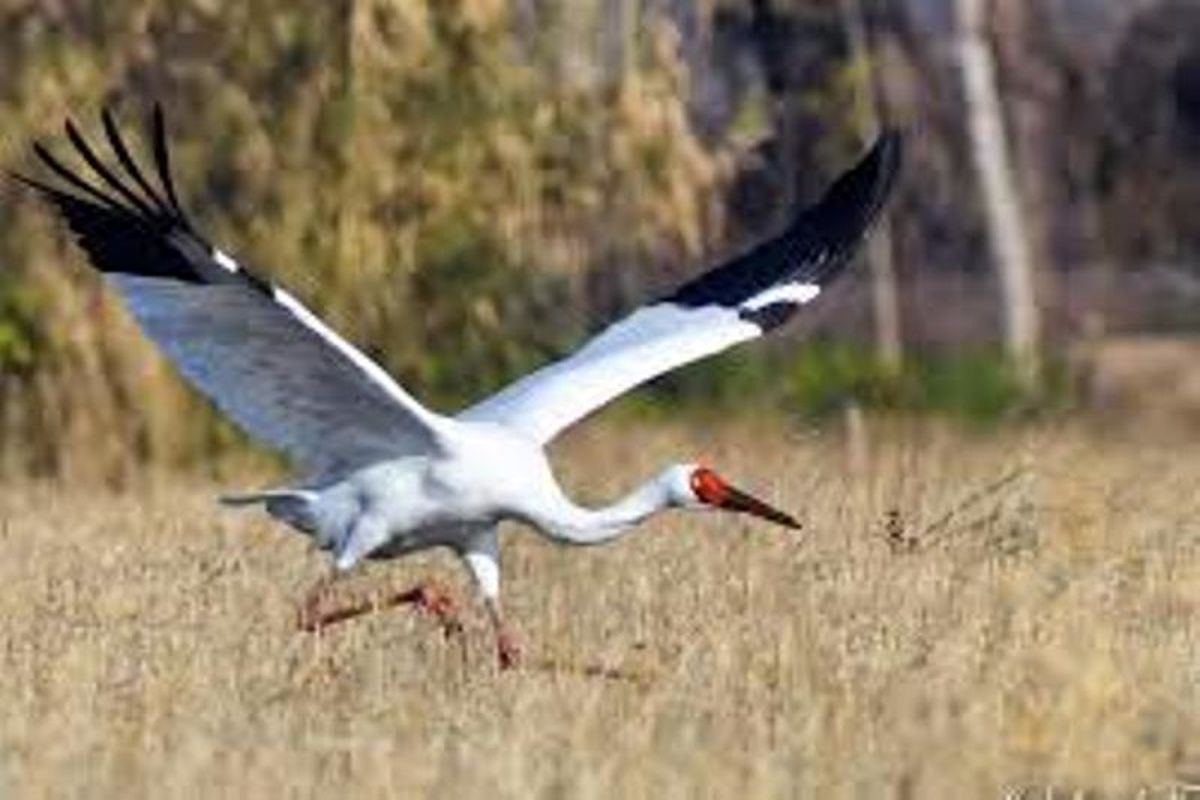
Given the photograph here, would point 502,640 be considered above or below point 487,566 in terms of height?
below

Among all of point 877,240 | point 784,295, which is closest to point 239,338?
point 784,295

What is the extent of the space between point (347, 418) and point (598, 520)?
721 mm

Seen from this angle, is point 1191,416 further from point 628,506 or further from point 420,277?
point 628,506

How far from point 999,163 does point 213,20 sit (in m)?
8.24

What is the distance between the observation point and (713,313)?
483 inches

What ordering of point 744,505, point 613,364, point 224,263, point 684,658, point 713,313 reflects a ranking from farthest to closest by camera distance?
1. point 713,313
2. point 613,364
3. point 744,505
4. point 224,263
5. point 684,658

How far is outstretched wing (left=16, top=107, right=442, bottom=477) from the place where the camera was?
1045 centimetres

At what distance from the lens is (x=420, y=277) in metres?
20.5

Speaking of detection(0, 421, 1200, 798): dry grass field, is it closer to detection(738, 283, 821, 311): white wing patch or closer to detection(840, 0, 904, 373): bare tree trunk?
detection(738, 283, 821, 311): white wing patch

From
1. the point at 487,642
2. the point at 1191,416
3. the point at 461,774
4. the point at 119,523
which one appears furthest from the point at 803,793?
the point at 1191,416

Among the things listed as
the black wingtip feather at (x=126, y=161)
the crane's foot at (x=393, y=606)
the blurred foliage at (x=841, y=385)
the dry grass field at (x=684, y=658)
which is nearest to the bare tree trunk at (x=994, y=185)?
the blurred foliage at (x=841, y=385)

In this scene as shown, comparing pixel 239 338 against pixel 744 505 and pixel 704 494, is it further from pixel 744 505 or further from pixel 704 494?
pixel 744 505

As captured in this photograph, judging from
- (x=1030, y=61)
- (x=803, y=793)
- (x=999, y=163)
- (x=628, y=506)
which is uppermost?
(x=1030, y=61)

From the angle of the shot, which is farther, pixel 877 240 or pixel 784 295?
pixel 877 240
